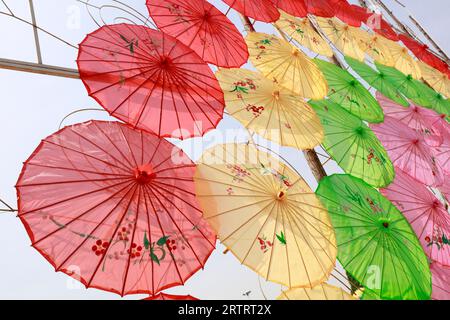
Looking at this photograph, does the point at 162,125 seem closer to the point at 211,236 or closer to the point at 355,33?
the point at 211,236

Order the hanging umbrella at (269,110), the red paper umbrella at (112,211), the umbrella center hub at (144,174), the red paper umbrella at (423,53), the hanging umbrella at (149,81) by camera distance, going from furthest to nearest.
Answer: the red paper umbrella at (423,53) → the hanging umbrella at (269,110) → the hanging umbrella at (149,81) → the umbrella center hub at (144,174) → the red paper umbrella at (112,211)

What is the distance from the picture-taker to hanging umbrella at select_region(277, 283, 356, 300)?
7.68 ft

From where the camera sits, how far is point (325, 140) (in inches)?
148

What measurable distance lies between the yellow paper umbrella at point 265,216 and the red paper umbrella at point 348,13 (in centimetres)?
530

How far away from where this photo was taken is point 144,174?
212 centimetres

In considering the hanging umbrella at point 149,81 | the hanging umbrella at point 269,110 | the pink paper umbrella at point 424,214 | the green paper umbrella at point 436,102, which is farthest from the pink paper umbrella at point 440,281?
the green paper umbrella at point 436,102

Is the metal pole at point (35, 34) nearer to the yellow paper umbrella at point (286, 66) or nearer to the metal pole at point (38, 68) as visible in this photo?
the metal pole at point (38, 68)

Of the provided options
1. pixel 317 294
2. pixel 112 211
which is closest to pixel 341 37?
pixel 317 294

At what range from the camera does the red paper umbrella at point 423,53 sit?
797 cm

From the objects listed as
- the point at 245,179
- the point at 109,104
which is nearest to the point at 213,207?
the point at 245,179

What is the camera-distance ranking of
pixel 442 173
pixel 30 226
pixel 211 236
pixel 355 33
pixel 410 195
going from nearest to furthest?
pixel 30 226, pixel 211 236, pixel 410 195, pixel 442 173, pixel 355 33

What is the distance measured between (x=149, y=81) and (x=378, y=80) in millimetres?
4545

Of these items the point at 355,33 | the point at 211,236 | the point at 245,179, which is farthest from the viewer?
the point at 355,33
